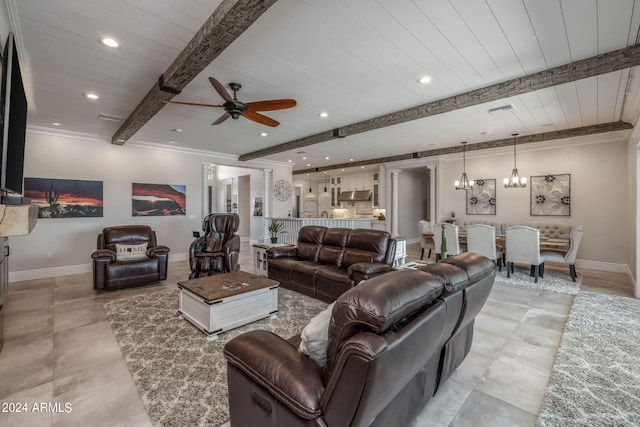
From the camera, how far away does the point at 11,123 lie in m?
1.98

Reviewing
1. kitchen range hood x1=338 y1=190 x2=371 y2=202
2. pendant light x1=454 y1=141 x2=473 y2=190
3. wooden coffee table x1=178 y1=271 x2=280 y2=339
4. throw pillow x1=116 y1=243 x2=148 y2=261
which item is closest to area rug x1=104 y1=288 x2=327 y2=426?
wooden coffee table x1=178 y1=271 x2=280 y2=339

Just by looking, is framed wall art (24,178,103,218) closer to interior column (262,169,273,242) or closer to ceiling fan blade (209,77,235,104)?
interior column (262,169,273,242)

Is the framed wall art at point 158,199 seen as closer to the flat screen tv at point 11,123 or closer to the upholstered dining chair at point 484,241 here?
the flat screen tv at point 11,123

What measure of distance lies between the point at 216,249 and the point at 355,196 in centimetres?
723

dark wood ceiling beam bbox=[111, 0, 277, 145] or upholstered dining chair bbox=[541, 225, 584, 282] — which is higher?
dark wood ceiling beam bbox=[111, 0, 277, 145]

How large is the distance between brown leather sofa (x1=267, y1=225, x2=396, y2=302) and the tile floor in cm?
137

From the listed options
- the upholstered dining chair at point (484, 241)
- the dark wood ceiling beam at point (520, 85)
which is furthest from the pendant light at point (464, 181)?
the dark wood ceiling beam at point (520, 85)

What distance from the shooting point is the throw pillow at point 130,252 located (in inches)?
179

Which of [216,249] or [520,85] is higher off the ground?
[520,85]

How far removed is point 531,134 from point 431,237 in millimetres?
2919

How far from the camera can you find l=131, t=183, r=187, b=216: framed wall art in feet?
20.3

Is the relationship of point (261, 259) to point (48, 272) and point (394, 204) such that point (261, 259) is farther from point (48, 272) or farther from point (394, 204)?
point (394, 204)

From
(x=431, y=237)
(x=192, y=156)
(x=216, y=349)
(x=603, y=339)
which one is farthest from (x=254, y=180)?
(x=603, y=339)

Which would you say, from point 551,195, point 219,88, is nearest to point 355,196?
point 551,195
